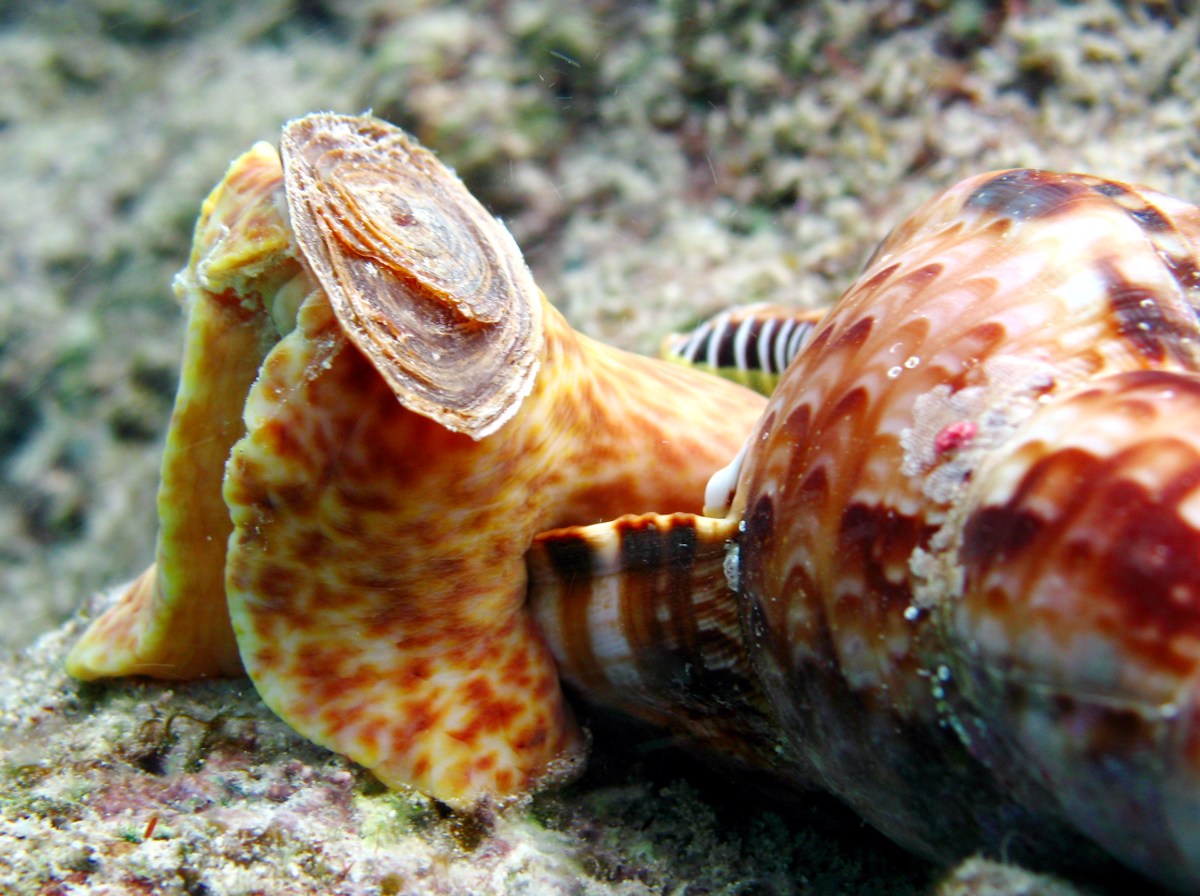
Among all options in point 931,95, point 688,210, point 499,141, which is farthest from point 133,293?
point 931,95

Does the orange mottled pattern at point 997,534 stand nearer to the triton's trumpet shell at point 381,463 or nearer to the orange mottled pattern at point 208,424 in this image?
the triton's trumpet shell at point 381,463

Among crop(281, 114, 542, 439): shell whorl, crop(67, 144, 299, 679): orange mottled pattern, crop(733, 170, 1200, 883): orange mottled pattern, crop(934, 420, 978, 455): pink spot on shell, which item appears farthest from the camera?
crop(67, 144, 299, 679): orange mottled pattern

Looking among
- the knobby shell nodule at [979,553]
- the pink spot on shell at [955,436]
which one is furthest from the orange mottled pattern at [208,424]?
the pink spot on shell at [955,436]

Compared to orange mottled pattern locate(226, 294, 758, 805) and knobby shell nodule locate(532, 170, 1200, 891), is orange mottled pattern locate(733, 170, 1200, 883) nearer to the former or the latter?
knobby shell nodule locate(532, 170, 1200, 891)

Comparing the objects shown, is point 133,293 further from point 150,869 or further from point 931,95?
point 931,95

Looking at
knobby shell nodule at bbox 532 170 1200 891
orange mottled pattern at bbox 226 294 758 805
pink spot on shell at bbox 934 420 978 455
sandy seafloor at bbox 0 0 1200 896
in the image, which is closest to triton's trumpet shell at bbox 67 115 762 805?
orange mottled pattern at bbox 226 294 758 805

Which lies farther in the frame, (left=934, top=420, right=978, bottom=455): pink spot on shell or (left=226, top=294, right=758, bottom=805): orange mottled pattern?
(left=226, top=294, right=758, bottom=805): orange mottled pattern

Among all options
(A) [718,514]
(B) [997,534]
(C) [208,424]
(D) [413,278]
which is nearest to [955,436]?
(B) [997,534]
